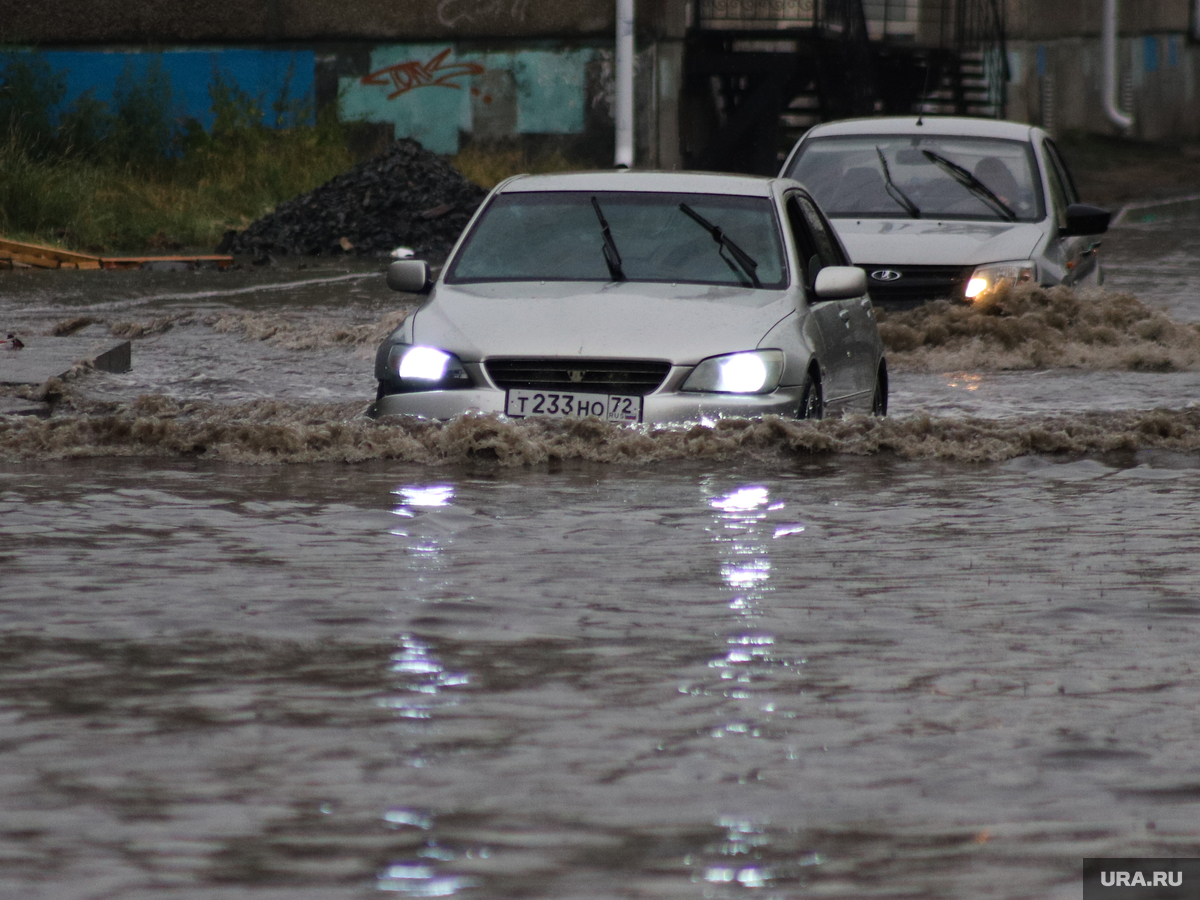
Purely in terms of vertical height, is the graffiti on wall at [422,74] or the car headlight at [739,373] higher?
the graffiti on wall at [422,74]

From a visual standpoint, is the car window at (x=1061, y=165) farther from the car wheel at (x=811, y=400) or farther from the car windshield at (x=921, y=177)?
the car wheel at (x=811, y=400)

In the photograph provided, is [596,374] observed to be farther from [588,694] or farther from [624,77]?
[624,77]

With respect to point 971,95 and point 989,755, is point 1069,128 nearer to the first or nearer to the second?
point 971,95

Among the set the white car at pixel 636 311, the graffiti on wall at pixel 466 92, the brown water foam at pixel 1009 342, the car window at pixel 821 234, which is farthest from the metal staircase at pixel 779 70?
the white car at pixel 636 311

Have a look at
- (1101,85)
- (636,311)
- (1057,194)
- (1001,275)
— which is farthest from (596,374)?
(1101,85)

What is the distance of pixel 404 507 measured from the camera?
7.71 metres

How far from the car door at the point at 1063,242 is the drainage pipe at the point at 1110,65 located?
28716 mm

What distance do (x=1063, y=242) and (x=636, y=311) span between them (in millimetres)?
6040

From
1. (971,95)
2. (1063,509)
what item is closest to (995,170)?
(1063,509)

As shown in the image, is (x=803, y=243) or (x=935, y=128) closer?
(x=803, y=243)

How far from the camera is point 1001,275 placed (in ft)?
43.8

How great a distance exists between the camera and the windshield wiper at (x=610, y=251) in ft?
30.5

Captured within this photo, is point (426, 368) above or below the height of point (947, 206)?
below

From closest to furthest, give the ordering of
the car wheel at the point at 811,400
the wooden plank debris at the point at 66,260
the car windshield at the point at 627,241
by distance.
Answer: the car wheel at the point at 811,400 → the car windshield at the point at 627,241 → the wooden plank debris at the point at 66,260
